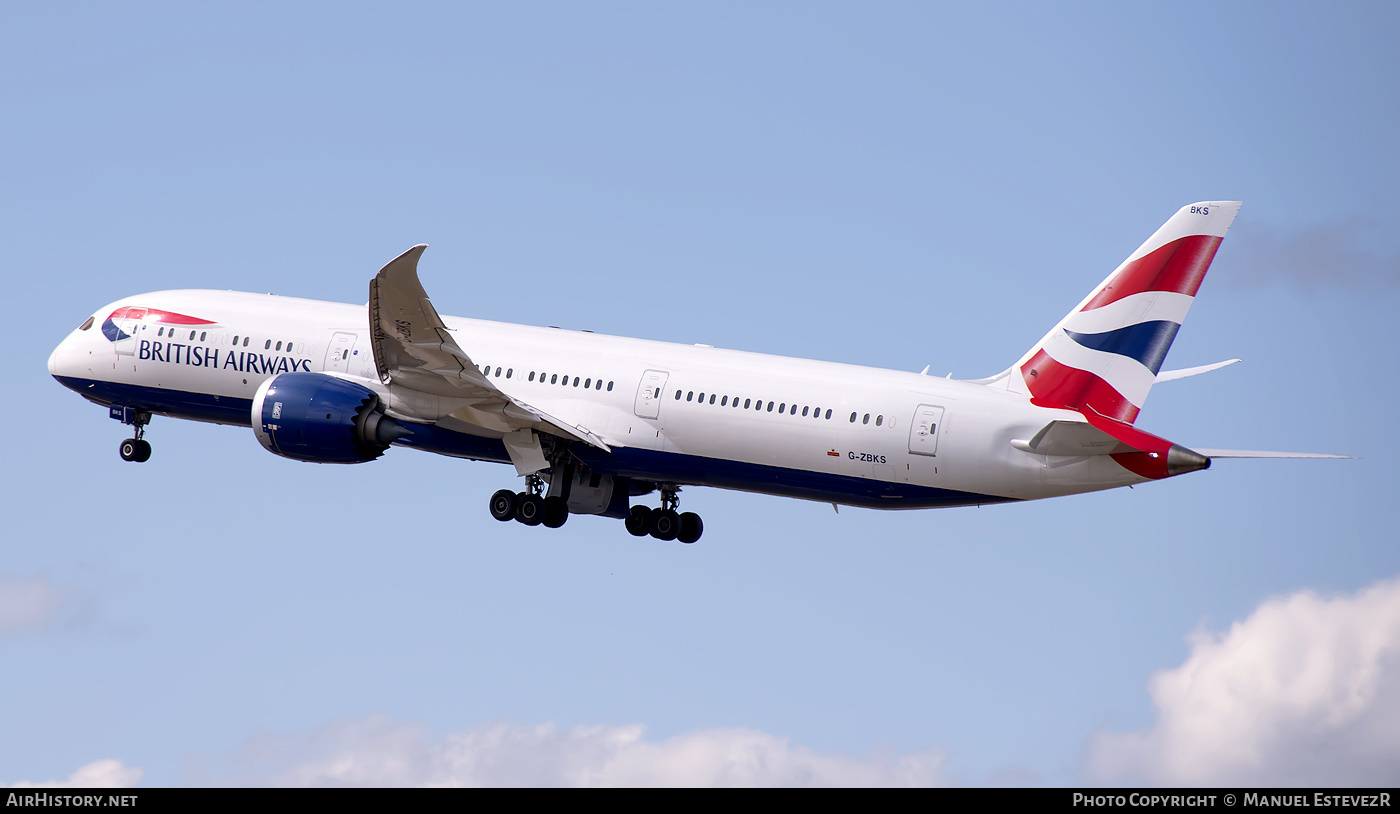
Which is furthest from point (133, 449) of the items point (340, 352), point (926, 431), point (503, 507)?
point (926, 431)

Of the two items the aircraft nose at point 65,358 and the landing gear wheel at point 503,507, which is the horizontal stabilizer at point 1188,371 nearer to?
the landing gear wheel at point 503,507

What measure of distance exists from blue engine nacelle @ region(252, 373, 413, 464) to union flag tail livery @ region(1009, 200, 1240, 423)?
16.4 metres

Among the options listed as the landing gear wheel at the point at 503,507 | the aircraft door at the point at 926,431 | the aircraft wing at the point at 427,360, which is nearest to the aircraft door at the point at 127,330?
the aircraft wing at the point at 427,360

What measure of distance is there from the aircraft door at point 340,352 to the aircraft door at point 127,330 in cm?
654

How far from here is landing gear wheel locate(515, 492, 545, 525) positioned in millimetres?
42969

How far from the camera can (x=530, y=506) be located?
141ft

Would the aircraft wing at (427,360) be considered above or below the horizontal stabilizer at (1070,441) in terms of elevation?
A: above

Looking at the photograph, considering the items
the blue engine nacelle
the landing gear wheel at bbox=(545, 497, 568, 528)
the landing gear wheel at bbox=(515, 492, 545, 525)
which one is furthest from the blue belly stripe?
the landing gear wheel at bbox=(545, 497, 568, 528)

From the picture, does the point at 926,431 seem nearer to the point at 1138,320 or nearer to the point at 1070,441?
the point at 1070,441

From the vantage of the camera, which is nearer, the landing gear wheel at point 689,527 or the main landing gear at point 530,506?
the main landing gear at point 530,506

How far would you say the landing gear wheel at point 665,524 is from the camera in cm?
4525
